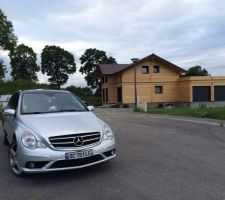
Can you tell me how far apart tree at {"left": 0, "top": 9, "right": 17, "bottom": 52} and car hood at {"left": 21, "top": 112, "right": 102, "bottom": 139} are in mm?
45095

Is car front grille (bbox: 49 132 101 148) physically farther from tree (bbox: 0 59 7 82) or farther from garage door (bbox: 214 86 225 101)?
tree (bbox: 0 59 7 82)

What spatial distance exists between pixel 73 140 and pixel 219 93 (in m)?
39.5

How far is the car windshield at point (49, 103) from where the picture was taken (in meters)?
7.28

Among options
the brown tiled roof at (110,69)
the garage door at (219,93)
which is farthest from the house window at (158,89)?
the garage door at (219,93)

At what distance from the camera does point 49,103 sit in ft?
24.7

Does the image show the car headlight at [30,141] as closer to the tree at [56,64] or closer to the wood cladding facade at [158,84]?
the wood cladding facade at [158,84]

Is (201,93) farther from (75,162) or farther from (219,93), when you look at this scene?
(75,162)

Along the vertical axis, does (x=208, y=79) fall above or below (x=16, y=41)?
below

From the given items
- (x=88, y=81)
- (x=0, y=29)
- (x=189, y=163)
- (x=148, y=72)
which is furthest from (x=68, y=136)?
(x=88, y=81)

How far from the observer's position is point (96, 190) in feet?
17.8

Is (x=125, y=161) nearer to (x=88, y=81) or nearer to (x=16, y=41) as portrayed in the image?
(x=16, y=41)

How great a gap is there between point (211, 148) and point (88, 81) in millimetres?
67578

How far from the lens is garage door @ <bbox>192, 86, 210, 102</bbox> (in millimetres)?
41531

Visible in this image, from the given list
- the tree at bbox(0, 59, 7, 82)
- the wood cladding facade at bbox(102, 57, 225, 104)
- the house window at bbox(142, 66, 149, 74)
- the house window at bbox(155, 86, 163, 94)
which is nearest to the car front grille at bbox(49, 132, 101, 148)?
the wood cladding facade at bbox(102, 57, 225, 104)
